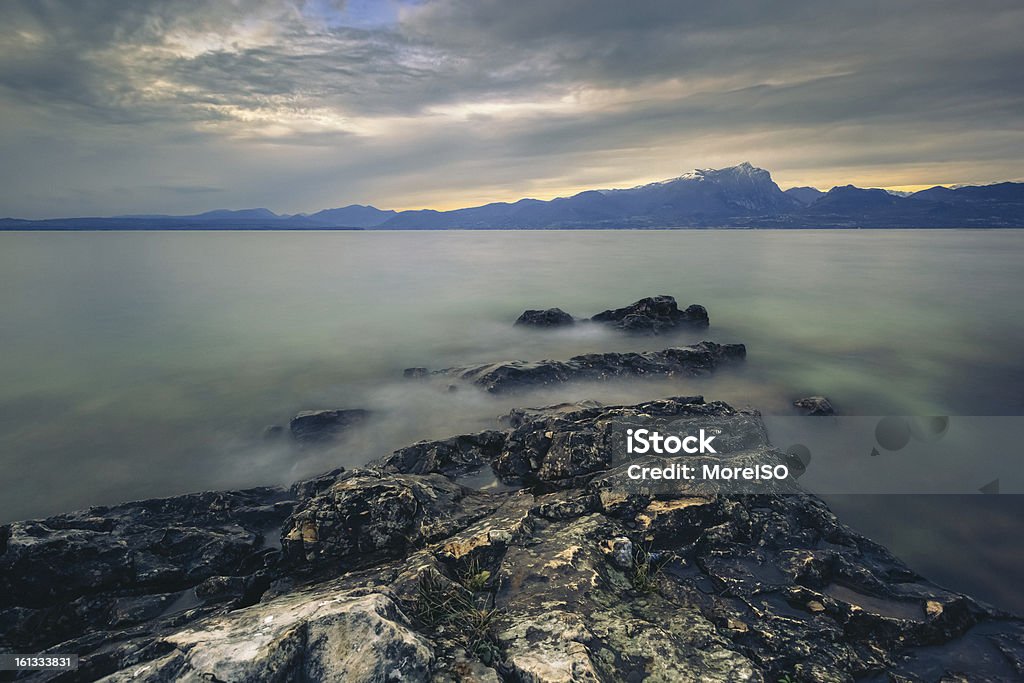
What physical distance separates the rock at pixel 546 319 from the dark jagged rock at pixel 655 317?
242 centimetres

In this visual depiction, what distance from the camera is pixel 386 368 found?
80.6 feet

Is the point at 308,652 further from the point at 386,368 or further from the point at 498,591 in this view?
the point at 386,368

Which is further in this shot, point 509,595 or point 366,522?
point 366,522

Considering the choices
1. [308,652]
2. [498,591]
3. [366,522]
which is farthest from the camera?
[366,522]

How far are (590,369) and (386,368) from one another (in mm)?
10988

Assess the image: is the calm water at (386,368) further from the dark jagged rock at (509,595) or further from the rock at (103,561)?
the rock at (103,561)

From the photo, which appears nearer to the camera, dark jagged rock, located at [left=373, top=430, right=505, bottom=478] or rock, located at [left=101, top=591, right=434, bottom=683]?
rock, located at [left=101, top=591, right=434, bottom=683]

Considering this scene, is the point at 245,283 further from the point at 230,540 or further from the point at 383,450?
the point at 230,540

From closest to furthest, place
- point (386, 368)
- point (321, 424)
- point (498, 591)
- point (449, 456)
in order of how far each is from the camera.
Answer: point (498, 591) → point (449, 456) → point (321, 424) → point (386, 368)

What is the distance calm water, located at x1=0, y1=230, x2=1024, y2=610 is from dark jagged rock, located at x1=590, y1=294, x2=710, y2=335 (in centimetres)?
141

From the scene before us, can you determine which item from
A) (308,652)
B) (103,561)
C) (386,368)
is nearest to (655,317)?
(386,368)

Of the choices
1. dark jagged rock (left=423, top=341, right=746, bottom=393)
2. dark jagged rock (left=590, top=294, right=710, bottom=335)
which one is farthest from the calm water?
dark jagged rock (left=590, top=294, right=710, bottom=335)

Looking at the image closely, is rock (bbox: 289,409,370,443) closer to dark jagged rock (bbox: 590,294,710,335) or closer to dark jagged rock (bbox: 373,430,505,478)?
dark jagged rock (bbox: 373,430,505,478)

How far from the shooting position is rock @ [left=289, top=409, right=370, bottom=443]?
15.7 metres
